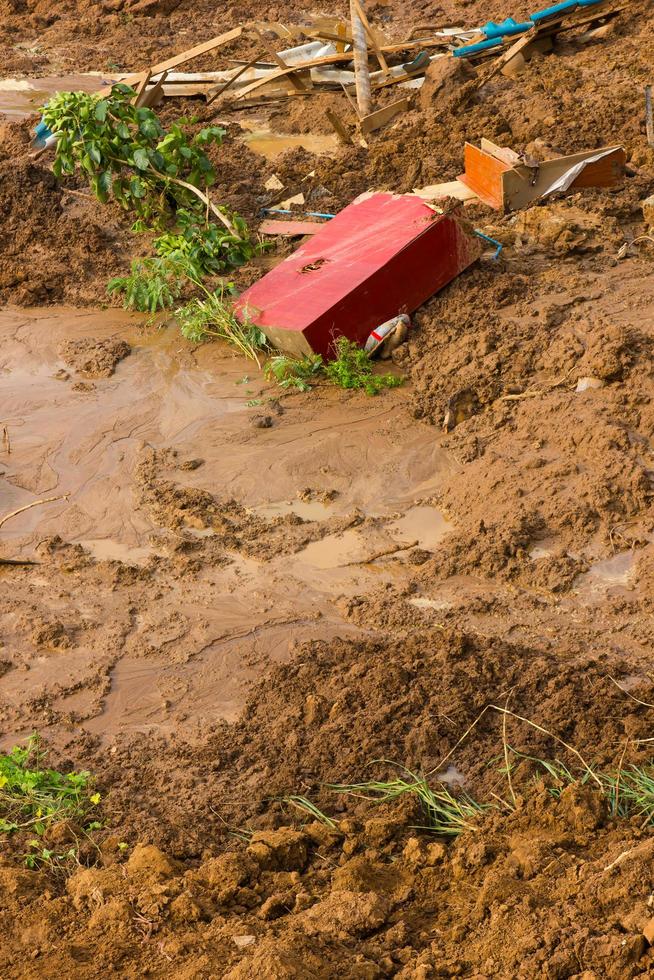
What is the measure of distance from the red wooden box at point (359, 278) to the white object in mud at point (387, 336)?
5cm

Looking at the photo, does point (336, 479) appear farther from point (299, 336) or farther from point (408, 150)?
point (408, 150)

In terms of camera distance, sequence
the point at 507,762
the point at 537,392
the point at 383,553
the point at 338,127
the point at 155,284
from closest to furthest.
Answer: the point at 507,762 → the point at 383,553 → the point at 537,392 → the point at 155,284 → the point at 338,127

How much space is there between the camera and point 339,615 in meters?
5.11

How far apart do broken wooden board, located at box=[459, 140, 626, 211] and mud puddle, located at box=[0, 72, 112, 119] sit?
6.53 m

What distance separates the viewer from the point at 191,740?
14.6 feet

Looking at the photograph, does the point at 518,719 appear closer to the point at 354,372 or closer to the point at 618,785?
the point at 618,785

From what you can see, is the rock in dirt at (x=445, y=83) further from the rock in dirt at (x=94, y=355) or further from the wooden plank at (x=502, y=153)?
the rock in dirt at (x=94, y=355)

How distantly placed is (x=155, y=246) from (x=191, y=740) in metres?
4.90

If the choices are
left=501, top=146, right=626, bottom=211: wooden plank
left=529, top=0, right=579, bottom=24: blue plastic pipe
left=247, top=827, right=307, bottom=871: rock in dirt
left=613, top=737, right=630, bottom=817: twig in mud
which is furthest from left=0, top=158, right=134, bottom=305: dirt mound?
left=613, top=737, right=630, bottom=817: twig in mud

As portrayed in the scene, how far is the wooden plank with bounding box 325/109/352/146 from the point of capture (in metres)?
10.0

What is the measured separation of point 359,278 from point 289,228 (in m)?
2.00

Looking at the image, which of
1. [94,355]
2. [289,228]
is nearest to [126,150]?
[289,228]

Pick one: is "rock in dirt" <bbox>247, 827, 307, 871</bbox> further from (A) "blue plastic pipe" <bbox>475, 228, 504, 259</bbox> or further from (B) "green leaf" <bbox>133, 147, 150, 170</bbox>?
(B) "green leaf" <bbox>133, 147, 150, 170</bbox>

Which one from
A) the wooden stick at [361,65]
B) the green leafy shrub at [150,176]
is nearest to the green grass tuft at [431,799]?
the green leafy shrub at [150,176]
